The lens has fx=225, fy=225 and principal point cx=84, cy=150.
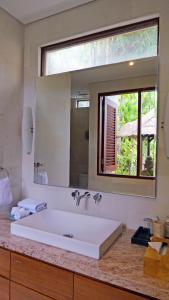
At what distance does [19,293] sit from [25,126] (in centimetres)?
119

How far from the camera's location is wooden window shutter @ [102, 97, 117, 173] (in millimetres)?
1592

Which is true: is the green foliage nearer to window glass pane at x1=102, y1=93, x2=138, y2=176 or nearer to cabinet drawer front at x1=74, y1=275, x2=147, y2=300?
window glass pane at x1=102, y1=93, x2=138, y2=176

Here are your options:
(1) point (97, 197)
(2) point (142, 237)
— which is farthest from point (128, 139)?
(2) point (142, 237)

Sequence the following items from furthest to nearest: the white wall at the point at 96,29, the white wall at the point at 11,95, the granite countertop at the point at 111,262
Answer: the white wall at the point at 11,95 → the white wall at the point at 96,29 → the granite countertop at the point at 111,262

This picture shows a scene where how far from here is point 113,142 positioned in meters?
1.60

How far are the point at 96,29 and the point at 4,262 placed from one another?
1.65 m

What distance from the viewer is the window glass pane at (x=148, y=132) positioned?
144 cm

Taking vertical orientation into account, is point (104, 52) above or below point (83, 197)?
above

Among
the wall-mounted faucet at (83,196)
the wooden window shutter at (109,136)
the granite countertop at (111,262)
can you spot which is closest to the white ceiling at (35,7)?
the wooden window shutter at (109,136)

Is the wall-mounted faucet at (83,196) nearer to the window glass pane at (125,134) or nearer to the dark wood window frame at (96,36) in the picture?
the window glass pane at (125,134)

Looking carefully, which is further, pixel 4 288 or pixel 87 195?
pixel 87 195

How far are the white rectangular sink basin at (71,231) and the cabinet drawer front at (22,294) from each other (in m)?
0.25

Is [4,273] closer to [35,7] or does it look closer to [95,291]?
[95,291]

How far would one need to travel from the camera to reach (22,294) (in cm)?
120
